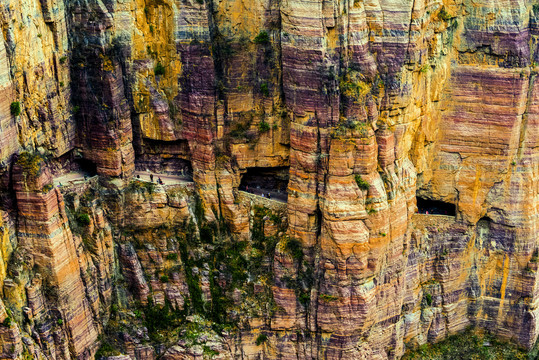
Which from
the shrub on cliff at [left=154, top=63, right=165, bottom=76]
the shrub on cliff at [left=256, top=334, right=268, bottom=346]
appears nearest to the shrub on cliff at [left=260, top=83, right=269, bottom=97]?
the shrub on cliff at [left=154, top=63, right=165, bottom=76]

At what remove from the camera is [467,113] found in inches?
3332

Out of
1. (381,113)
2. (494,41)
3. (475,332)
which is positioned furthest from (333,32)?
(475,332)

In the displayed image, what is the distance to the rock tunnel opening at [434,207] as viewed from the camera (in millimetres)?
89375

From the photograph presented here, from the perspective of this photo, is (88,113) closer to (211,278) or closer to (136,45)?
(136,45)

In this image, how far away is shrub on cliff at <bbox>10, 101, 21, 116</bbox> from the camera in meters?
70.7

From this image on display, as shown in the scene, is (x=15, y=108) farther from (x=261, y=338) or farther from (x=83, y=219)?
(x=261, y=338)

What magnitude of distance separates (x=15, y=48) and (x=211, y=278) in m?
25.1

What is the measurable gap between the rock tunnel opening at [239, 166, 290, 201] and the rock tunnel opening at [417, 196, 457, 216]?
12.7 meters

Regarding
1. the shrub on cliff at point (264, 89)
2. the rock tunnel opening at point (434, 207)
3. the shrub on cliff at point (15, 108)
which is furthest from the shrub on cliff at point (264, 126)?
the shrub on cliff at point (15, 108)

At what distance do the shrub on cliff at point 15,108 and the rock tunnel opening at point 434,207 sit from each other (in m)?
36.4

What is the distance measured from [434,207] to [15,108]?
38.4 meters

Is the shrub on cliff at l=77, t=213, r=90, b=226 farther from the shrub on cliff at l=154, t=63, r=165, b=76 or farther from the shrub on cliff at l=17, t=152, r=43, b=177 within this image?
the shrub on cliff at l=154, t=63, r=165, b=76

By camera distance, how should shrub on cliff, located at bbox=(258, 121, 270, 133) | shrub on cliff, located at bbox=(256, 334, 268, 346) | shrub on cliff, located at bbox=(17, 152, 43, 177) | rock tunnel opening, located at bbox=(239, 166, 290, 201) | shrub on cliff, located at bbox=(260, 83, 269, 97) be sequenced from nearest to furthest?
shrub on cliff, located at bbox=(17, 152, 43, 177) → shrub on cliff, located at bbox=(260, 83, 269, 97) → shrub on cliff, located at bbox=(258, 121, 270, 133) → shrub on cliff, located at bbox=(256, 334, 268, 346) → rock tunnel opening, located at bbox=(239, 166, 290, 201)

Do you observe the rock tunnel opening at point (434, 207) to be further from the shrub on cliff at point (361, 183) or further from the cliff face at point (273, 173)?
the shrub on cliff at point (361, 183)
